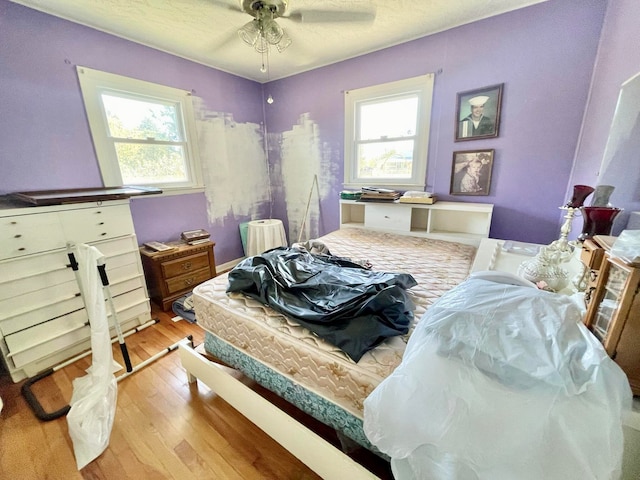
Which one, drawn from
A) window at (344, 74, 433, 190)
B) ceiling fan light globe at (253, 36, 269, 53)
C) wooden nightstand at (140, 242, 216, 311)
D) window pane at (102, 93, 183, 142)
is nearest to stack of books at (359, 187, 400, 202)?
window at (344, 74, 433, 190)

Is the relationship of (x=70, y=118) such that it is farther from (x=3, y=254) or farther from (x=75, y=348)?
(x=75, y=348)

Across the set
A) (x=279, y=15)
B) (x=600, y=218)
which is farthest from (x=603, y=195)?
(x=279, y=15)

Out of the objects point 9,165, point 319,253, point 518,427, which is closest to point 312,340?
point 518,427

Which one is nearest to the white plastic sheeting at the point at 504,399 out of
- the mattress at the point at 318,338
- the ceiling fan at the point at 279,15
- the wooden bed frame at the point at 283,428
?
the mattress at the point at 318,338

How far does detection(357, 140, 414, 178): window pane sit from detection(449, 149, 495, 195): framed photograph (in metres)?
0.45

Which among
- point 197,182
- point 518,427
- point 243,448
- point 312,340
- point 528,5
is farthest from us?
point 197,182

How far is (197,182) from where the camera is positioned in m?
2.91

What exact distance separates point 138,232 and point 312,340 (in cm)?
234

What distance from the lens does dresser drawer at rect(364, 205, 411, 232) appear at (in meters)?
2.53

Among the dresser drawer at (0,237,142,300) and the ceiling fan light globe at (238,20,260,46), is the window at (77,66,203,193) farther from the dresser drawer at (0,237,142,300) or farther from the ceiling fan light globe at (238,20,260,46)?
the ceiling fan light globe at (238,20,260,46)

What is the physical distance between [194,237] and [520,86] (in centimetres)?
329

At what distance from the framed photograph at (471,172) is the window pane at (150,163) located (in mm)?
2875

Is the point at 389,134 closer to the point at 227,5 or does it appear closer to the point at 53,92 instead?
the point at 227,5

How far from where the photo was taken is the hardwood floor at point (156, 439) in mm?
Result: 1117
